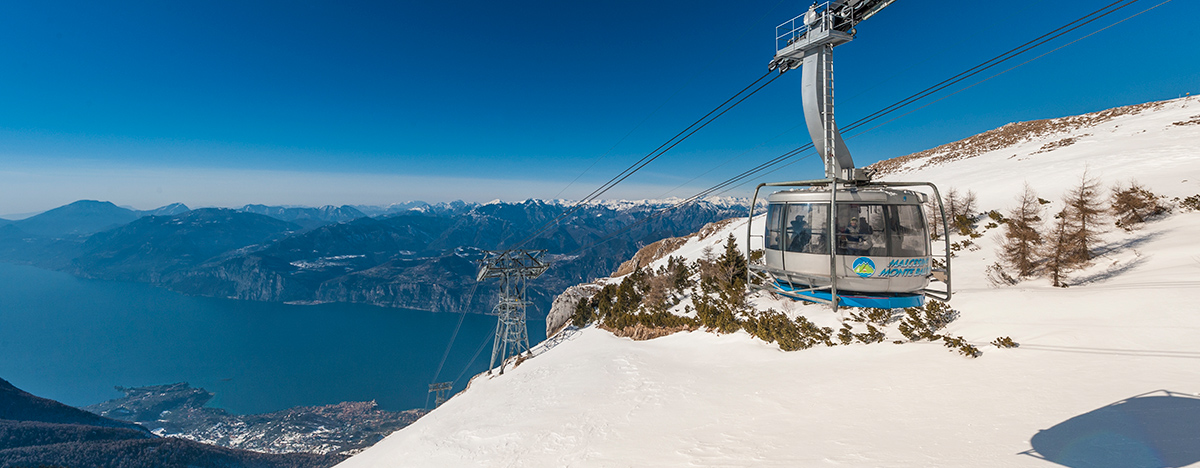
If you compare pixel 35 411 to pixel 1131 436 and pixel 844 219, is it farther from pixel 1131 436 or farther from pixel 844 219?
pixel 1131 436

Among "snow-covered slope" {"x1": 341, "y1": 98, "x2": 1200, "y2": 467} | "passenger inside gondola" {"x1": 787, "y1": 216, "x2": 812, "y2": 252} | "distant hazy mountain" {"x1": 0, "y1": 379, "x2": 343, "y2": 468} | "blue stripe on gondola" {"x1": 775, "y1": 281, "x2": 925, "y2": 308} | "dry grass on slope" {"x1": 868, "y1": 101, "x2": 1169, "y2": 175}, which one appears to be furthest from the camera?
"distant hazy mountain" {"x1": 0, "y1": 379, "x2": 343, "y2": 468}

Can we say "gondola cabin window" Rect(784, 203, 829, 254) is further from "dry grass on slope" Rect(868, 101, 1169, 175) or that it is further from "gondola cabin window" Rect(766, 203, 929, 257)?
"dry grass on slope" Rect(868, 101, 1169, 175)

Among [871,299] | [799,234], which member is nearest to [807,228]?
[799,234]

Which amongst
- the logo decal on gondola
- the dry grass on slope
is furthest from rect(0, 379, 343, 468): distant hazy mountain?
the dry grass on slope

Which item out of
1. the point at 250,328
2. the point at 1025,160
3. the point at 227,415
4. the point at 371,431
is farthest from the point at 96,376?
the point at 1025,160

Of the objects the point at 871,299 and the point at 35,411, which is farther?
the point at 35,411

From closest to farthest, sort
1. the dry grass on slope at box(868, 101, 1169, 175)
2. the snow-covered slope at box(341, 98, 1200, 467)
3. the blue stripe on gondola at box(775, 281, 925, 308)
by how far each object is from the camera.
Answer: the blue stripe on gondola at box(775, 281, 925, 308) < the snow-covered slope at box(341, 98, 1200, 467) < the dry grass on slope at box(868, 101, 1169, 175)

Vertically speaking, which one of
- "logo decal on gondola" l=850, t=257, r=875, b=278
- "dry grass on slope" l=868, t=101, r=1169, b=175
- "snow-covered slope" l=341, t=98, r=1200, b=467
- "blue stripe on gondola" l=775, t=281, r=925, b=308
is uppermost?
"dry grass on slope" l=868, t=101, r=1169, b=175
